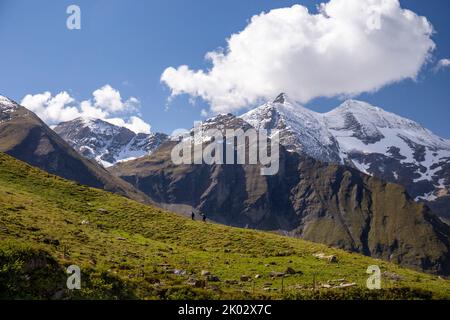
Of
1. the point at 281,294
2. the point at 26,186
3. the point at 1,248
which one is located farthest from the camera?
the point at 26,186

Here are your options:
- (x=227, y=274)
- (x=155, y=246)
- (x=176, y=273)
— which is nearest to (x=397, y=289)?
(x=227, y=274)

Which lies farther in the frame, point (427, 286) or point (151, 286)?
point (427, 286)

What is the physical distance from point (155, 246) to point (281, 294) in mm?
21268

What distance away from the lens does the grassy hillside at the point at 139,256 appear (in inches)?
1292

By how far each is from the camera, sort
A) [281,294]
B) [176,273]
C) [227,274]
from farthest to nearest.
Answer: [227,274]
[176,273]
[281,294]

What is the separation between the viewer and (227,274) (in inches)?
1762

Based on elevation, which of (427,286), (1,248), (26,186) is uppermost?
(26,186)

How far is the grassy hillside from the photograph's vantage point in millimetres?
32812

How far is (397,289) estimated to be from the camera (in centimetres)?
3872

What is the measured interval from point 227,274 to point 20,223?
2041 centimetres

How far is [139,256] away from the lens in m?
47.4

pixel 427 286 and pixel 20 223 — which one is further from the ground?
pixel 20 223

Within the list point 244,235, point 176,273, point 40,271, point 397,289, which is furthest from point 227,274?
point 244,235
